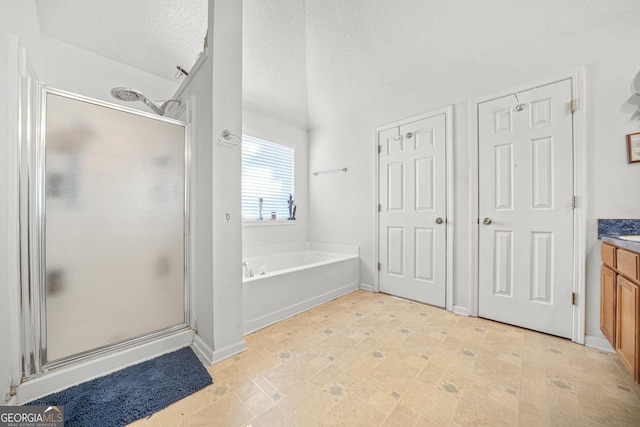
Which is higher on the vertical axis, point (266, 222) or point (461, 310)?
point (266, 222)

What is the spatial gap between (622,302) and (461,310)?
46.3 inches

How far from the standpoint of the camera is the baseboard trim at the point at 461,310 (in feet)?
7.75

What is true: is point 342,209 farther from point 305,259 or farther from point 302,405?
point 302,405

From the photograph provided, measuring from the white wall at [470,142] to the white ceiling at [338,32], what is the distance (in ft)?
0.43

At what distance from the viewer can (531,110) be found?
2055 mm

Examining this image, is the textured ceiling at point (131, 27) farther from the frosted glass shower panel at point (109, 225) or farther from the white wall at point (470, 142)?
the white wall at point (470, 142)

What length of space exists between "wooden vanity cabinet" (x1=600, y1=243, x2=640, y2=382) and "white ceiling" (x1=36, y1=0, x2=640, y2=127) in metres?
1.77

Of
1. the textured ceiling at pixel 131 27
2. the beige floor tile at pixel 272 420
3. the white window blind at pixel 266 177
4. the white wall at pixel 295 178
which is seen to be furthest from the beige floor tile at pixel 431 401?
the textured ceiling at pixel 131 27

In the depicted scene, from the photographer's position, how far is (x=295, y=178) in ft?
12.4

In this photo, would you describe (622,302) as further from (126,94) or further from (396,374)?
(126,94)

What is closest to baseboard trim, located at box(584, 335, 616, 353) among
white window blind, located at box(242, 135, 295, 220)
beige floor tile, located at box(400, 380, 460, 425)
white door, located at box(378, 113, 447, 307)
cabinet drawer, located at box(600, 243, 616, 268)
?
cabinet drawer, located at box(600, 243, 616, 268)

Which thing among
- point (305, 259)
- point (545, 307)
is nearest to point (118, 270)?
point (305, 259)

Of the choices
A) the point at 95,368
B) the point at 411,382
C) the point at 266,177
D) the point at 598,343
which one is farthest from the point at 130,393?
the point at 598,343

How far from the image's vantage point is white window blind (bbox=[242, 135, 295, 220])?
327 cm
